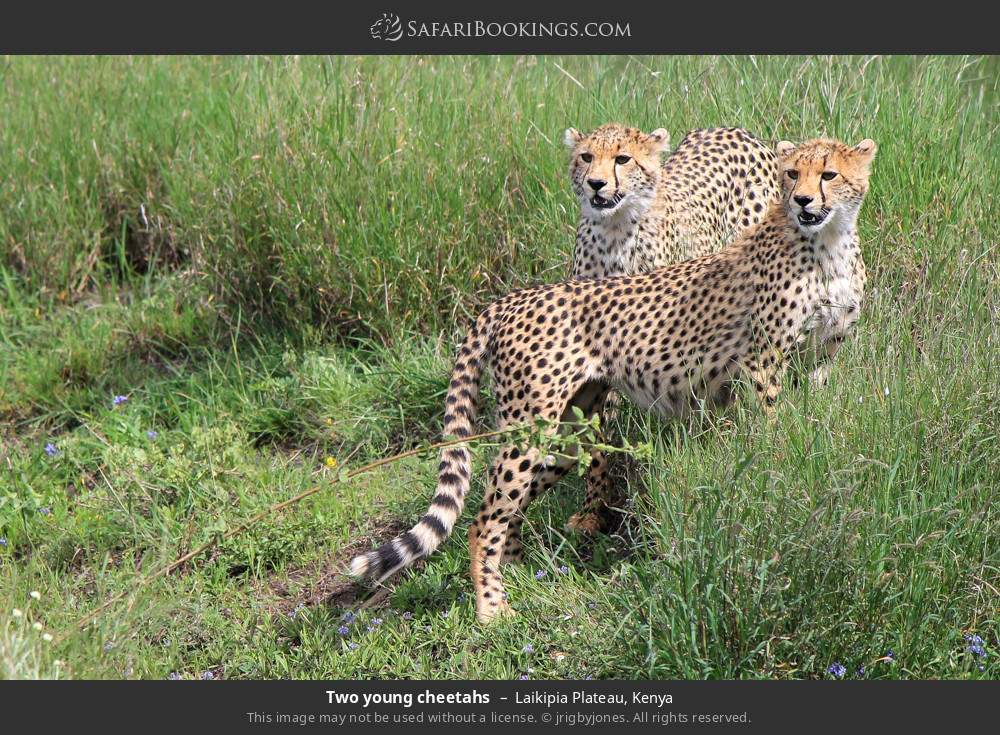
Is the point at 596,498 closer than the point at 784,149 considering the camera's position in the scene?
No

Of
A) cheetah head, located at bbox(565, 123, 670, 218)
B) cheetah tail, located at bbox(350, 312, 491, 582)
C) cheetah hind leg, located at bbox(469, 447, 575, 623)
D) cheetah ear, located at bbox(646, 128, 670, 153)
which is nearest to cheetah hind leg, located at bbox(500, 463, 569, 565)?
cheetah hind leg, located at bbox(469, 447, 575, 623)

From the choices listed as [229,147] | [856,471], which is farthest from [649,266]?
[229,147]

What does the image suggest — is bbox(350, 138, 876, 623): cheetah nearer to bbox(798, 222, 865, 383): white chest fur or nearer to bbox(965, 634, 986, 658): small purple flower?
bbox(798, 222, 865, 383): white chest fur

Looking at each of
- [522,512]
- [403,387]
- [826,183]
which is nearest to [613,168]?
[826,183]

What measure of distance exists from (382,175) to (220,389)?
1135mm

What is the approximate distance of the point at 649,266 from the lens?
5.21m

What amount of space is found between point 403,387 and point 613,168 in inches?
47.9

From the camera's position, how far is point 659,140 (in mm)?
5262

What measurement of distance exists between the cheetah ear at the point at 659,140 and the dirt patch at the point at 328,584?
1707 millimetres

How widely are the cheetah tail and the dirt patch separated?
0.22 m

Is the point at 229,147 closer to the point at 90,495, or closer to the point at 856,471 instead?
the point at 90,495

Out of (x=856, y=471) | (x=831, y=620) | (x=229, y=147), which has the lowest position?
(x=831, y=620)

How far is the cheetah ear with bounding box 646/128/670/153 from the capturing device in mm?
5207

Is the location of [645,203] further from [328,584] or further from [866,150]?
[328,584]
